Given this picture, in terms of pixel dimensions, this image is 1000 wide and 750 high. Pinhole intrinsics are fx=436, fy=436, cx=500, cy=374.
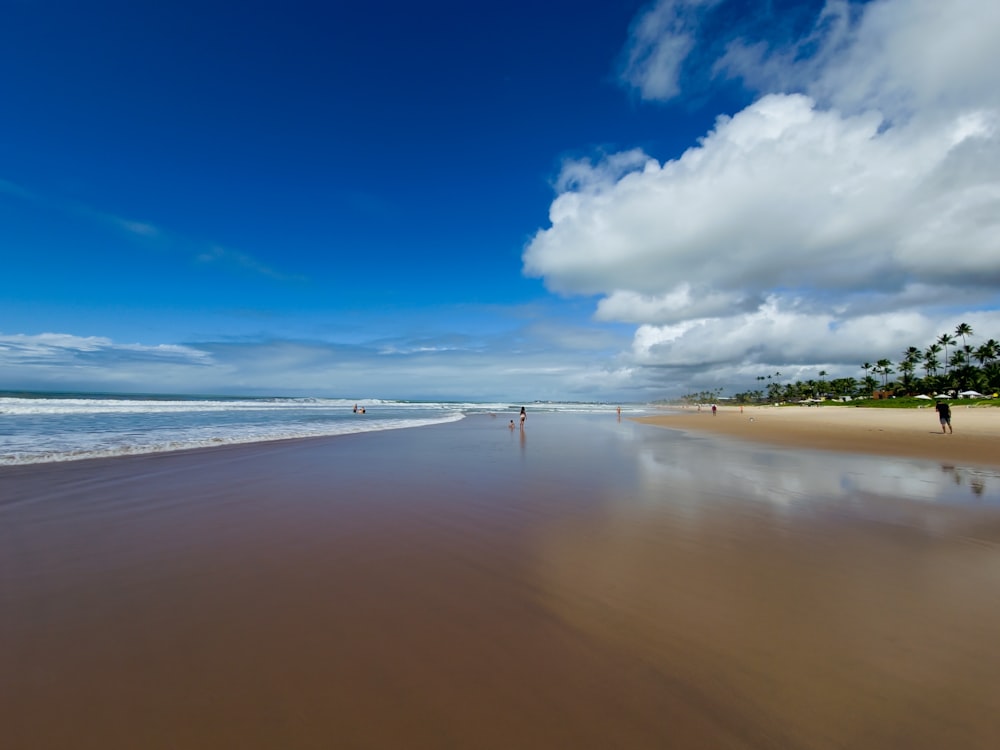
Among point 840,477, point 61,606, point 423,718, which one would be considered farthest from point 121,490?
point 840,477

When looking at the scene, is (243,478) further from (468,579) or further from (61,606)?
(468,579)

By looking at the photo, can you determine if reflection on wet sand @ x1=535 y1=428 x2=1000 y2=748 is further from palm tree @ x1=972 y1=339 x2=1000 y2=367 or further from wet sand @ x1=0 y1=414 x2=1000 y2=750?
palm tree @ x1=972 y1=339 x2=1000 y2=367

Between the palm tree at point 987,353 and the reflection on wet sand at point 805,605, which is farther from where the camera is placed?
the palm tree at point 987,353

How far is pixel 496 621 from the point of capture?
12.9 feet

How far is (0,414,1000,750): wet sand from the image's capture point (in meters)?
2.70

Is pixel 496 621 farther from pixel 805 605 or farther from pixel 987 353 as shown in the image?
pixel 987 353

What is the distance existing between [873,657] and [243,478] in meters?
11.4

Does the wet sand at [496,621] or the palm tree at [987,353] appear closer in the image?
the wet sand at [496,621]

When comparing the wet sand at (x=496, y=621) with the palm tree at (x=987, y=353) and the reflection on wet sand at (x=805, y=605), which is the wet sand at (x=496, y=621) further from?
the palm tree at (x=987, y=353)

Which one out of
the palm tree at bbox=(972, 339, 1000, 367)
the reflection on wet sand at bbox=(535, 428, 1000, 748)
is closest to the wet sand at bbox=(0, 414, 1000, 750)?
the reflection on wet sand at bbox=(535, 428, 1000, 748)

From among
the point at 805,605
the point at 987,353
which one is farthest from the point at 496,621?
the point at 987,353

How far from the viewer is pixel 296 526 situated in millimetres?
6719

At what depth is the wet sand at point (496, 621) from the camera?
2697mm

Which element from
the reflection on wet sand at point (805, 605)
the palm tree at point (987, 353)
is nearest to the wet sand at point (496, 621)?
the reflection on wet sand at point (805, 605)
